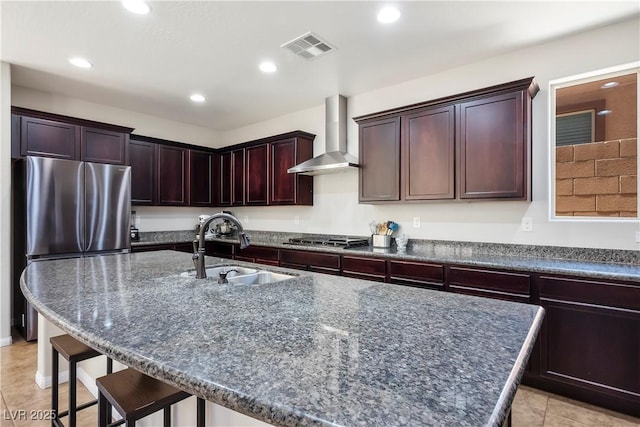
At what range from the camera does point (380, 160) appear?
11.2 feet

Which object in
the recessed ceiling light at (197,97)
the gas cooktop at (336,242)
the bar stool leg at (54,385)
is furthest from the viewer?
the recessed ceiling light at (197,97)

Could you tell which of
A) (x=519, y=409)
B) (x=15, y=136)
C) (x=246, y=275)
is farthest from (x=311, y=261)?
(x=15, y=136)

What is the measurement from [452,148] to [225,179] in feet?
11.6

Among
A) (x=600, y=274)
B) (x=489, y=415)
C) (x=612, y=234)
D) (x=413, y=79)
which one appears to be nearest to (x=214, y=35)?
(x=413, y=79)

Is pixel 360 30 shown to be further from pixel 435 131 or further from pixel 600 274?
pixel 600 274

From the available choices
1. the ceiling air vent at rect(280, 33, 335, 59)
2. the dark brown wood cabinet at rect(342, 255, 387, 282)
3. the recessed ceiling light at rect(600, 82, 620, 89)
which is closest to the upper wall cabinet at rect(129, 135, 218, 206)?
the ceiling air vent at rect(280, 33, 335, 59)

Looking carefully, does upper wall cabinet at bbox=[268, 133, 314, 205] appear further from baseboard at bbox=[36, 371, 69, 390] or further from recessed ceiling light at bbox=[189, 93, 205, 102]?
baseboard at bbox=[36, 371, 69, 390]

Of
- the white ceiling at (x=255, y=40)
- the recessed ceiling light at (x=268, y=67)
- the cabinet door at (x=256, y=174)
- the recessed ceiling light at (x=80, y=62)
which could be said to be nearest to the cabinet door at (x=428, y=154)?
the white ceiling at (x=255, y=40)

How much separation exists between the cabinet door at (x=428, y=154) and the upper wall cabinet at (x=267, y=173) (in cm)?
150

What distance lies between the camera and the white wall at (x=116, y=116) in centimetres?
377

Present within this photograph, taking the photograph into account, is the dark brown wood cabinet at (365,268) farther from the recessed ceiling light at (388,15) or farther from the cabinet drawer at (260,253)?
the recessed ceiling light at (388,15)

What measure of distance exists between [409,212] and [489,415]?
121 inches

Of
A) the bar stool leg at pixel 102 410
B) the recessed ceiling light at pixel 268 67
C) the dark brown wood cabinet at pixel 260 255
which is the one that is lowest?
the bar stool leg at pixel 102 410

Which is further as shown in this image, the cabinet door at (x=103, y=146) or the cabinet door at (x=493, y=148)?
the cabinet door at (x=103, y=146)
